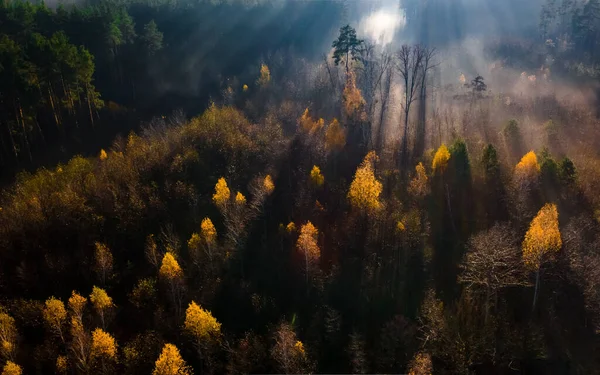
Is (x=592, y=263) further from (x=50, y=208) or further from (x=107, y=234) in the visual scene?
(x=50, y=208)

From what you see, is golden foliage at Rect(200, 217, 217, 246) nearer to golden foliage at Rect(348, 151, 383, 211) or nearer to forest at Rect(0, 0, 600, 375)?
forest at Rect(0, 0, 600, 375)

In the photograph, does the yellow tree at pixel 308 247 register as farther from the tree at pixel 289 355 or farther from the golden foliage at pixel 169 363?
the golden foliage at pixel 169 363

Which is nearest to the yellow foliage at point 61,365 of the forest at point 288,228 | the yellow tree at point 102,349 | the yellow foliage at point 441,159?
the forest at point 288,228

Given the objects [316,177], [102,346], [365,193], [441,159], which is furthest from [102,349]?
[441,159]

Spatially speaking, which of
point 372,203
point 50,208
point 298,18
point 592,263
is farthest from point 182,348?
point 298,18

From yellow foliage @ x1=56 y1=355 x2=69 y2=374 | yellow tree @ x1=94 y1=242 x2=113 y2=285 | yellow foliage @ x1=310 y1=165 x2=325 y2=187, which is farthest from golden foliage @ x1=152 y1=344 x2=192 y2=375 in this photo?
yellow foliage @ x1=310 y1=165 x2=325 y2=187

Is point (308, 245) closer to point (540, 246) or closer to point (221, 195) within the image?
point (221, 195)
